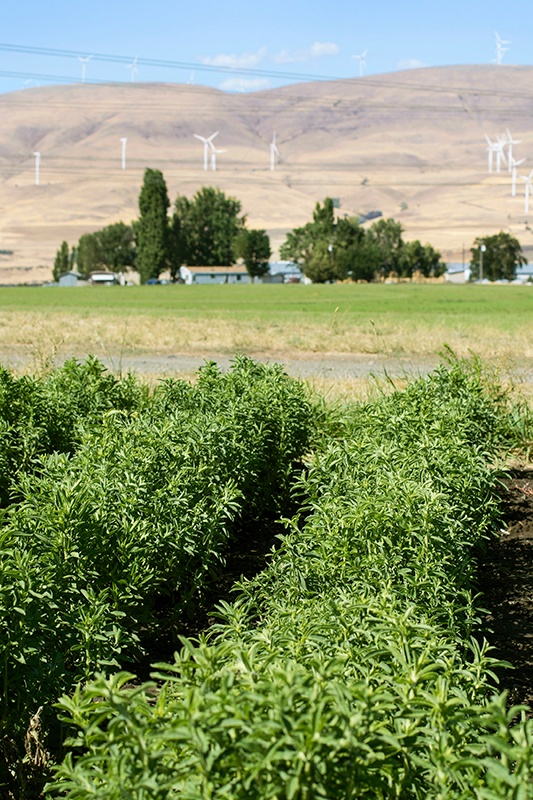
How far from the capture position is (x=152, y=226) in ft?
365

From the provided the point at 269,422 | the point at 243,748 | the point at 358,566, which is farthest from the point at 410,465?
the point at 243,748

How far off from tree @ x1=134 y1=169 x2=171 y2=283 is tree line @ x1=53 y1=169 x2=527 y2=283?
11cm

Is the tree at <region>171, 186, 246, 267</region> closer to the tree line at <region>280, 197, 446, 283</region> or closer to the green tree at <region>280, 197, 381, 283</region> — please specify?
the tree line at <region>280, 197, 446, 283</region>

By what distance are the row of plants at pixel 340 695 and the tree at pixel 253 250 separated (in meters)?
123

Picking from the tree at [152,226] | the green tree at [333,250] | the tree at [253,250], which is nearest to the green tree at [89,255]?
the tree at [253,250]

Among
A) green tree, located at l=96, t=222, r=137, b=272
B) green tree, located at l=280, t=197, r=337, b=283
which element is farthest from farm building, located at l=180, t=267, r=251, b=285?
green tree, located at l=96, t=222, r=137, b=272

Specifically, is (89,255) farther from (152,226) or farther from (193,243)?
(152,226)

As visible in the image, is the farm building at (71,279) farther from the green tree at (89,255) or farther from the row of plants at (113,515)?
the row of plants at (113,515)

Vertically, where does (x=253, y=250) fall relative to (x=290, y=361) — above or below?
above

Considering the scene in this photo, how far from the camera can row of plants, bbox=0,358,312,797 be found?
3.42m

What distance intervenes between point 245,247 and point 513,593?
403 ft

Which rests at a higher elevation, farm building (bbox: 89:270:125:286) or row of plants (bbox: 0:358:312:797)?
farm building (bbox: 89:270:125:286)

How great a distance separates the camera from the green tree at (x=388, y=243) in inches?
5039

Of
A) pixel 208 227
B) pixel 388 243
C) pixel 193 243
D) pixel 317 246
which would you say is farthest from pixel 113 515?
pixel 208 227
